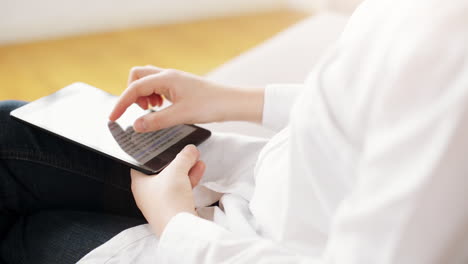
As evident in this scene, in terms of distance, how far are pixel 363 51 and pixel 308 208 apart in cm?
16

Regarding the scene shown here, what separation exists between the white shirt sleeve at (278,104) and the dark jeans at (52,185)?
25 cm

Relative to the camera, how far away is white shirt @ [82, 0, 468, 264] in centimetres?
32

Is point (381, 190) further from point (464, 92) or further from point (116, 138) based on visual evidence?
point (116, 138)

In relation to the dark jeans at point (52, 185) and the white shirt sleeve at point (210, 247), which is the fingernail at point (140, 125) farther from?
the white shirt sleeve at point (210, 247)

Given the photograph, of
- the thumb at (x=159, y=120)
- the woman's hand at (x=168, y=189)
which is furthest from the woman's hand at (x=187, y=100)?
the woman's hand at (x=168, y=189)

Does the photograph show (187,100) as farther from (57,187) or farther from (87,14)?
(87,14)

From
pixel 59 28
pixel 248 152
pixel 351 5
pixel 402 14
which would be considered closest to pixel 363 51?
pixel 402 14

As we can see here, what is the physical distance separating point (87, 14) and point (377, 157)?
2113mm

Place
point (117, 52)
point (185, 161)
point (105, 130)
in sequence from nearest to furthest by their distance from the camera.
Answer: point (185, 161)
point (105, 130)
point (117, 52)

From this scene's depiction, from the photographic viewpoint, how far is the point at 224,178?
2.30 feet

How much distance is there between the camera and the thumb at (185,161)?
0.57m

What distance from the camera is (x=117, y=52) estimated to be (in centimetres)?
205

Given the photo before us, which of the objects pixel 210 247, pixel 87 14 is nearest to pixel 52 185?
pixel 210 247

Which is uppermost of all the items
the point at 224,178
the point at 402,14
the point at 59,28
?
the point at 402,14
